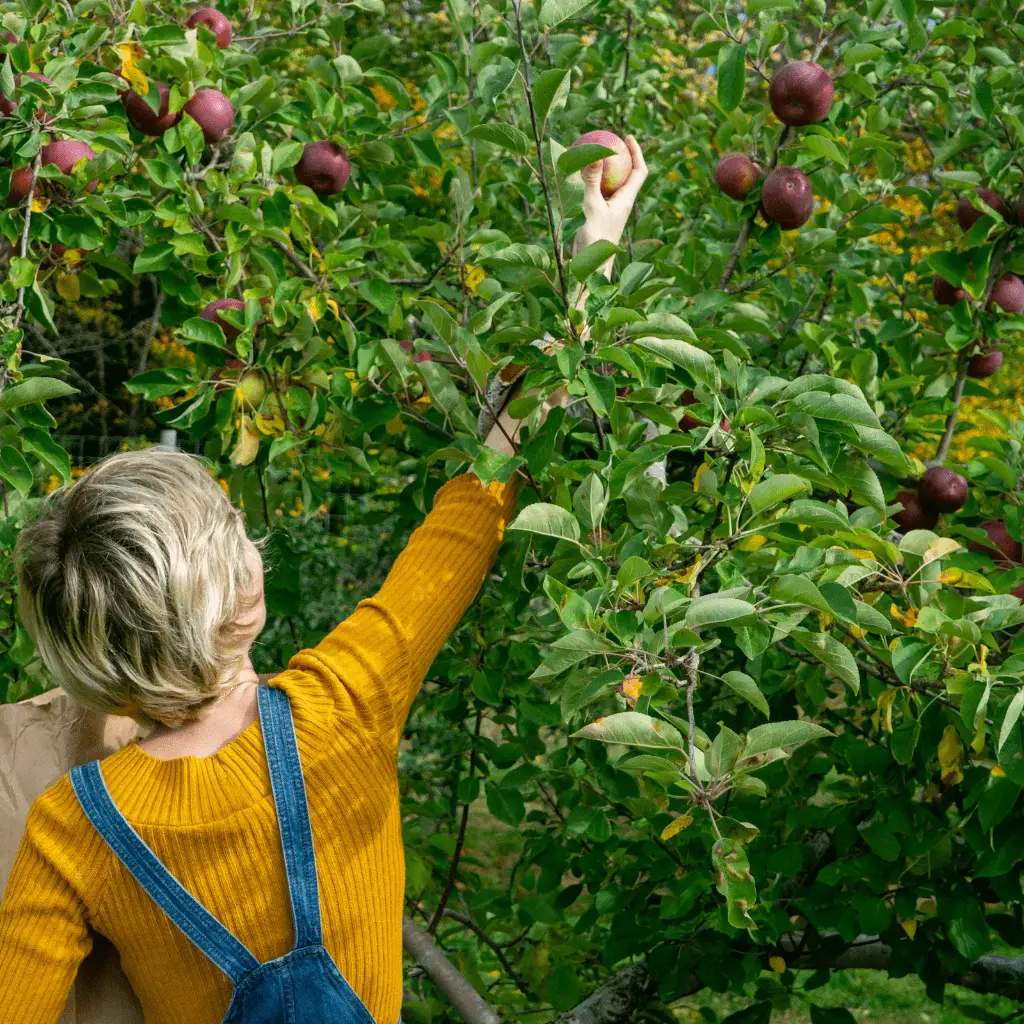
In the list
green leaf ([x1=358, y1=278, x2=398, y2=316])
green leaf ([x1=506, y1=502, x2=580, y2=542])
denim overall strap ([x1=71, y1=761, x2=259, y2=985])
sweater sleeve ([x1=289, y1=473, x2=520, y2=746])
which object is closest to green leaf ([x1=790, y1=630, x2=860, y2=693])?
green leaf ([x1=506, y1=502, x2=580, y2=542])

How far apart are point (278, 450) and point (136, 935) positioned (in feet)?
2.65

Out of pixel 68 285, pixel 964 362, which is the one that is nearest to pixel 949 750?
pixel 964 362

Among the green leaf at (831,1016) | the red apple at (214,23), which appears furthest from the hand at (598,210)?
the green leaf at (831,1016)

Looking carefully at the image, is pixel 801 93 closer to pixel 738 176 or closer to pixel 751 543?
pixel 738 176

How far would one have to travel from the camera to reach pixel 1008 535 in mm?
1961

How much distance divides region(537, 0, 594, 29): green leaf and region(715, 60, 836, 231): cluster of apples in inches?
23.6

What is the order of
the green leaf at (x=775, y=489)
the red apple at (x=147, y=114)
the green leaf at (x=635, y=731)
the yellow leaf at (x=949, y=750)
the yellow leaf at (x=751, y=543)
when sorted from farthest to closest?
the red apple at (x=147, y=114)
the yellow leaf at (x=949, y=750)
the yellow leaf at (x=751, y=543)
the green leaf at (x=775, y=489)
the green leaf at (x=635, y=731)

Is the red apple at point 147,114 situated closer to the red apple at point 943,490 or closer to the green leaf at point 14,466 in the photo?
the green leaf at point 14,466

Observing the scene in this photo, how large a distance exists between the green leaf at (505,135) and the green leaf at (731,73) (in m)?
0.56

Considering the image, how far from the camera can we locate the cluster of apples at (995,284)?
6.37 feet

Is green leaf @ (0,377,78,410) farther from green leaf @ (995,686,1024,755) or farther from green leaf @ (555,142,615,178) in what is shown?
green leaf @ (995,686,1024,755)

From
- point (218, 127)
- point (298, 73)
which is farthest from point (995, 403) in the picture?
point (218, 127)

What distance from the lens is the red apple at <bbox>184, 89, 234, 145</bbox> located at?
2.08m

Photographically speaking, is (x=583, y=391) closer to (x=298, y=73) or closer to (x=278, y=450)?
(x=278, y=450)
